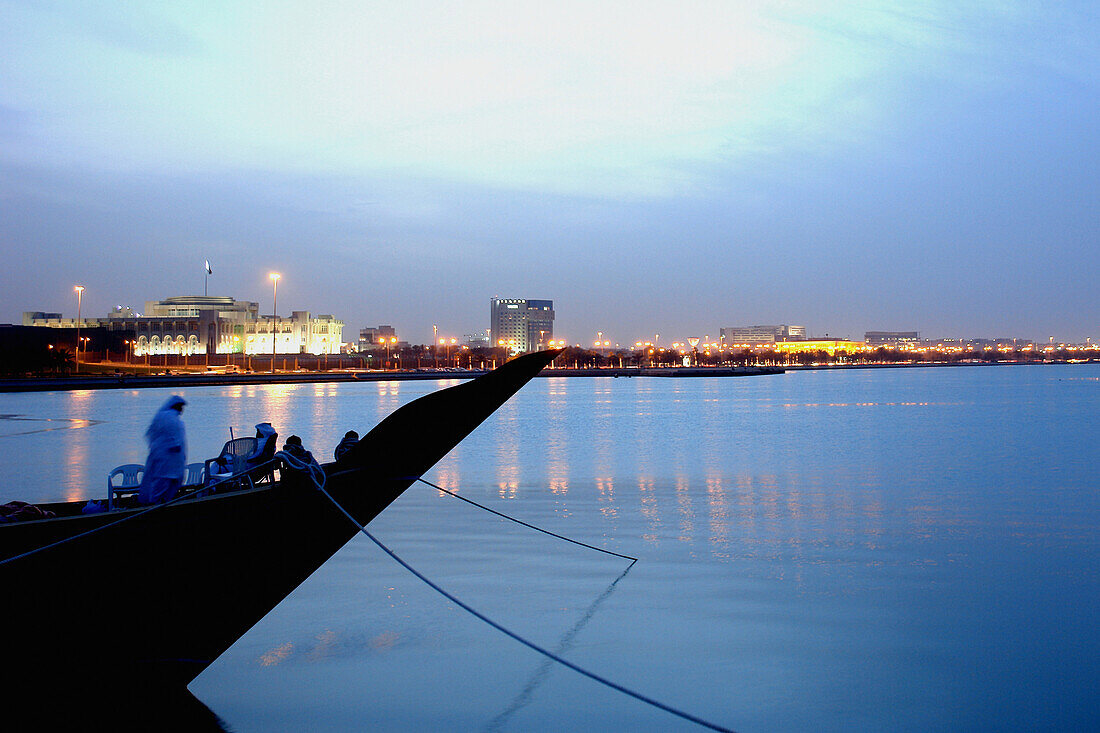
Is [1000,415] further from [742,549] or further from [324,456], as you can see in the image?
[742,549]

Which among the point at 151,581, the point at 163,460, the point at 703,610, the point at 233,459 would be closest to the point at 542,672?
the point at 703,610

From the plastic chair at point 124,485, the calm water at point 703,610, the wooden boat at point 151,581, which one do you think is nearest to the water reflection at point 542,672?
the calm water at point 703,610

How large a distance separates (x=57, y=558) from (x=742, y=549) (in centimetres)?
966

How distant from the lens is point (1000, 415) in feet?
180

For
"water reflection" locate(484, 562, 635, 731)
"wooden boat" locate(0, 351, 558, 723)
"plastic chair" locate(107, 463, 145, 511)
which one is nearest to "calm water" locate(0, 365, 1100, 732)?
"water reflection" locate(484, 562, 635, 731)

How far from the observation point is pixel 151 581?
7461 millimetres

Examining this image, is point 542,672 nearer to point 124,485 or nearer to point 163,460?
point 163,460

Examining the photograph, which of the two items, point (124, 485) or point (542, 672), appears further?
point (124, 485)

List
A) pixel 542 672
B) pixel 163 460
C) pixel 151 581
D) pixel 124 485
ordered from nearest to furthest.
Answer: pixel 151 581 → pixel 163 460 → pixel 542 672 → pixel 124 485

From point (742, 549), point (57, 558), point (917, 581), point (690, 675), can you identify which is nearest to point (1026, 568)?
point (917, 581)

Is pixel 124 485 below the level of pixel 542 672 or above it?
above

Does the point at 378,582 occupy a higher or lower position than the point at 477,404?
lower

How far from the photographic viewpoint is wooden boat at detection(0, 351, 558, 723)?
7195 mm

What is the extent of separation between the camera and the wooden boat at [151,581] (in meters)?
7.20
